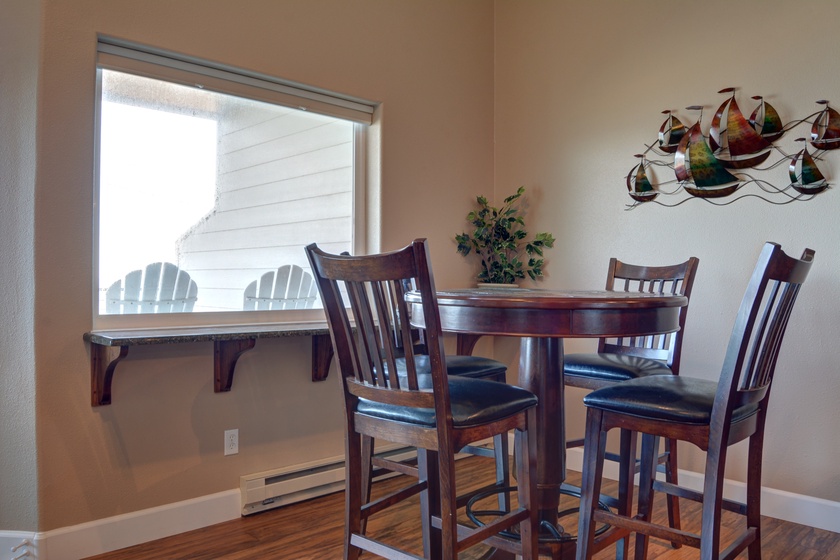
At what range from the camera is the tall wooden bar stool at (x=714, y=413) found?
5.28 ft

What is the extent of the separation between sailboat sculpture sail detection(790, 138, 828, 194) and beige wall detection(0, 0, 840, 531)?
0.07 m

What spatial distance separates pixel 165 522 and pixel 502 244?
2.21m

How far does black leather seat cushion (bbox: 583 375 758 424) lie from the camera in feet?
5.49

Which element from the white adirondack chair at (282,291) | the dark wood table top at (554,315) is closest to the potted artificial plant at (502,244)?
the white adirondack chair at (282,291)

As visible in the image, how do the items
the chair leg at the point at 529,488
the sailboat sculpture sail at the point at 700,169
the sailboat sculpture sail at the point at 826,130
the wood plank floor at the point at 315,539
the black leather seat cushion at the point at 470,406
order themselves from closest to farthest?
the black leather seat cushion at the point at 470,406 → the chair leg at the point at 529,488 → the wood plank floor at the point at 315,539 → the sailboat sculpture sail at the point at 826,130 → the sailboat sculpture sail at the point at 700,169

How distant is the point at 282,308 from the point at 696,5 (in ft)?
7.97

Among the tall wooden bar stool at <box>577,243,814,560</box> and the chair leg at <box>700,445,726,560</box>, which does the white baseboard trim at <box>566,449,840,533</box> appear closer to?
the tall wooden bar stool at <box>577,243,814,560</box>

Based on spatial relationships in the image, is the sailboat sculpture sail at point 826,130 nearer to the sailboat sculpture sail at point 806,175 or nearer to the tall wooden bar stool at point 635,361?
the sailboat sculpture sail at point 806,175

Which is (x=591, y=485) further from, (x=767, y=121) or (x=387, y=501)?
(x=767, y=121)

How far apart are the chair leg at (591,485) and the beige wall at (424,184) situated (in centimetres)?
131

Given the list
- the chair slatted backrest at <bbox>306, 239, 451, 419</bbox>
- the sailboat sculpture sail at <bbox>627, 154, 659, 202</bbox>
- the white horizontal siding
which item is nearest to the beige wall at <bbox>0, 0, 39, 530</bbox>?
the white horizontal siding

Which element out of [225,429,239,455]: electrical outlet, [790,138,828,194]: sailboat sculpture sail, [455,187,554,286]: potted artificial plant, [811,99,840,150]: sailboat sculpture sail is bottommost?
[225,429,239,455]: electrical outlet

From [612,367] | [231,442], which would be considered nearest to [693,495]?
[612,367]

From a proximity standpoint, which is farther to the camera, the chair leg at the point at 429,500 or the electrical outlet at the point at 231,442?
the electrical outlet at the point at 231,442
